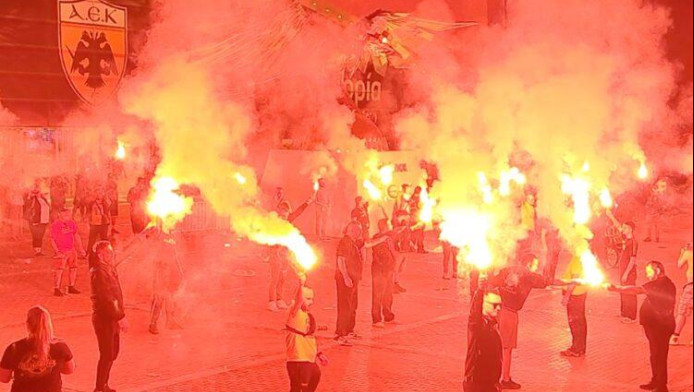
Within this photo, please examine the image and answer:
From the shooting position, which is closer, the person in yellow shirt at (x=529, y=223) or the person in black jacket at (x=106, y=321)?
the person in black jacket at (x=106, y=321)

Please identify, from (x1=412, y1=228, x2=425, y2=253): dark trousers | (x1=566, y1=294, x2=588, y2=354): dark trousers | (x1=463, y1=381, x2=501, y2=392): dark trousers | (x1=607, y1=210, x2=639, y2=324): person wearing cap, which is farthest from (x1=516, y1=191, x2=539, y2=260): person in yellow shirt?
(x1=463, y1=381, x2=501, y2=392): dark trousers

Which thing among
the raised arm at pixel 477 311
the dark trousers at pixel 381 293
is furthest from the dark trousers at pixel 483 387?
the dark trousers at pixel 381 293

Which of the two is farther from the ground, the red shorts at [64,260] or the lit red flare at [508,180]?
the lit red flare at [508,180]

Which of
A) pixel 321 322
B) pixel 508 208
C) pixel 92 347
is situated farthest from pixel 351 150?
pixel 92 347

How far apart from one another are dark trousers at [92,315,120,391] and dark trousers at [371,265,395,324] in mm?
4909

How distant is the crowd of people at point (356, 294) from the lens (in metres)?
7.92

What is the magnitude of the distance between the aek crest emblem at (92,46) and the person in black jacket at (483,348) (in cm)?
1604

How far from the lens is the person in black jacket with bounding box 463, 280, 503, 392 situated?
861 cm

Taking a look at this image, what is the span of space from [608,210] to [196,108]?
25.0 ft

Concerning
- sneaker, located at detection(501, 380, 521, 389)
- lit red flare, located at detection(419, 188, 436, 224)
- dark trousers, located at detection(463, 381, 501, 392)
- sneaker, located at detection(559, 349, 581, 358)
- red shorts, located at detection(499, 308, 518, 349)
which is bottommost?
sneaker, located at detection(501, 380, 521, 389)

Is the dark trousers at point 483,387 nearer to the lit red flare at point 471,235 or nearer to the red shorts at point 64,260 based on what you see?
the lit red flare at point 471,235

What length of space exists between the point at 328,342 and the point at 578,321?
136 inches

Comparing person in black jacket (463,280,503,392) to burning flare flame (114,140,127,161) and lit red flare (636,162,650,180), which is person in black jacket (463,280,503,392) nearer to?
lit red flare (636,162,650,180)

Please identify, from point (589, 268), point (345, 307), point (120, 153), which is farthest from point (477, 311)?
point (120, 153)
